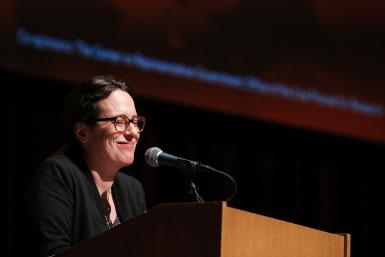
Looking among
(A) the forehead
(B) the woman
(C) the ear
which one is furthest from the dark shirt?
(A) the forehead

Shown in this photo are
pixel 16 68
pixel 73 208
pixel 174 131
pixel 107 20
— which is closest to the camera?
pixel 73 208

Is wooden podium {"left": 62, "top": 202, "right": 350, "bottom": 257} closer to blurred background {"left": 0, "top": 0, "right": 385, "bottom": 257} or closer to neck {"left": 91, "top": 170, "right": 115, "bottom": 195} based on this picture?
neck {"left": 91, "top": 170, "right": 115, "bottom": 195}

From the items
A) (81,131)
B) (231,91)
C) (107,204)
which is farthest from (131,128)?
(231,91)

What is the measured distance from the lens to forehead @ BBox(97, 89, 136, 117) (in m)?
2.95

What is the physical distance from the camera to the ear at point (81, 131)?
2979 mm

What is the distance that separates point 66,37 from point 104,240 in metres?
2.18

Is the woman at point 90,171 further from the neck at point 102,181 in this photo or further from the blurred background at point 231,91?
the blurred background at point 231,91

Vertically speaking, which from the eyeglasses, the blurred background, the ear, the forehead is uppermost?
the blurred background

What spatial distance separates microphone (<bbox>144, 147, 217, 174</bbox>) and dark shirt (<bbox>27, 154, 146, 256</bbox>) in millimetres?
342

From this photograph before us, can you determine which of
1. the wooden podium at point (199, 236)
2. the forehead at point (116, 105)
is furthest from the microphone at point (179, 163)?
Answer: the forehead at point (116, 105)

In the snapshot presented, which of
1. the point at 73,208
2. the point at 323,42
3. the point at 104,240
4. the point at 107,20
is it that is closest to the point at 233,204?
the point at 323,42

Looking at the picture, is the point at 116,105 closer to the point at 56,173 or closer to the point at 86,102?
the point at 86,102

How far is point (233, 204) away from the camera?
5320mm

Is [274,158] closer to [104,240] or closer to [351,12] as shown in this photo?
[351,12]
